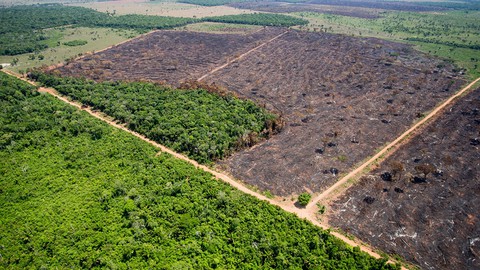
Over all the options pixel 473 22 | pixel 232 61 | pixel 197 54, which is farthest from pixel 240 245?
pixel 473 22

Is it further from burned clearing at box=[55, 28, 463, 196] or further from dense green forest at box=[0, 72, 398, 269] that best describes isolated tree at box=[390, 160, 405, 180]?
dense green forest at box=[0, 72, 398, 269]

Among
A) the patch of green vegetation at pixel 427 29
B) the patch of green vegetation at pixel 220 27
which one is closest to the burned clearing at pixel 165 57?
the patch of green vegetation at pixel 220 27

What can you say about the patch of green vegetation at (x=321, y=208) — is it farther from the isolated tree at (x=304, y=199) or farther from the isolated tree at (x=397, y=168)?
the isolated tree at (x=397, y=168)

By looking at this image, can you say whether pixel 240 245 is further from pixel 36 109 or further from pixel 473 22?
pixel 473 22

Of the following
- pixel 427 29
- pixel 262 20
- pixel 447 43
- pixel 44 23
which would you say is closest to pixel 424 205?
pixel 447 43

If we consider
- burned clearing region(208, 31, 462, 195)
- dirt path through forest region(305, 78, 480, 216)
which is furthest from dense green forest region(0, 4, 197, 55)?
dirt path through forest region(305, 78, 480, 216)
